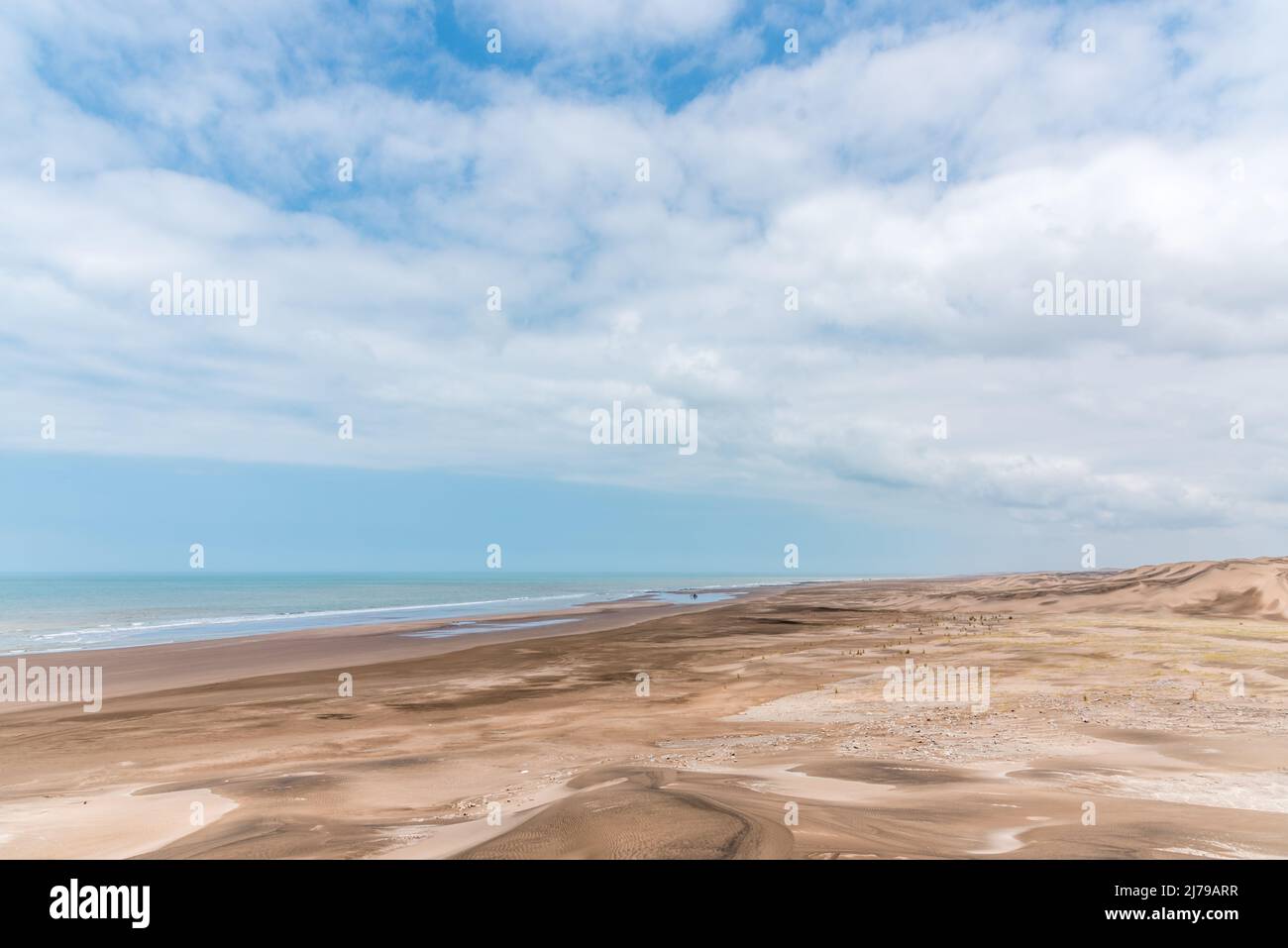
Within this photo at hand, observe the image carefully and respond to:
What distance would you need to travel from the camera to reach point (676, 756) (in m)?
13.4

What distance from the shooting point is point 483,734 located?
16984 millimetres

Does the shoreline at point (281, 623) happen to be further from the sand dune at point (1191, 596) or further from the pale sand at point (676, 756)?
the sand dune at point (1191, 596)

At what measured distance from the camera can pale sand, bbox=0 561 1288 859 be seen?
25.0 ft

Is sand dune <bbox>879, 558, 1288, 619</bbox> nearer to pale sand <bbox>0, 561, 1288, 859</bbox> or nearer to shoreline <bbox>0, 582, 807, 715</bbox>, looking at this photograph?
pale sand <bbox>0, 561, 1288, 859</bbox>

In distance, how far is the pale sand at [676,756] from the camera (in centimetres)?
762

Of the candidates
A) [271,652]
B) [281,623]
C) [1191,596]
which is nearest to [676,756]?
[271,652]

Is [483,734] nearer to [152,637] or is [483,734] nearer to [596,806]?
[596,806]

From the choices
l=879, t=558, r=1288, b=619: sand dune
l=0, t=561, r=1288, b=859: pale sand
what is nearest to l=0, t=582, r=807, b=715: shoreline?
l=0, t=561, r=1288, b=859: pale sand

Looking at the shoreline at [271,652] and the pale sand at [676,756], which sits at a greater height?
the pale sand at [676,756]

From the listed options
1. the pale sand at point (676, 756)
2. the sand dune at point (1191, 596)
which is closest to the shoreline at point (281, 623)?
the pale sand at point (676, 756)
